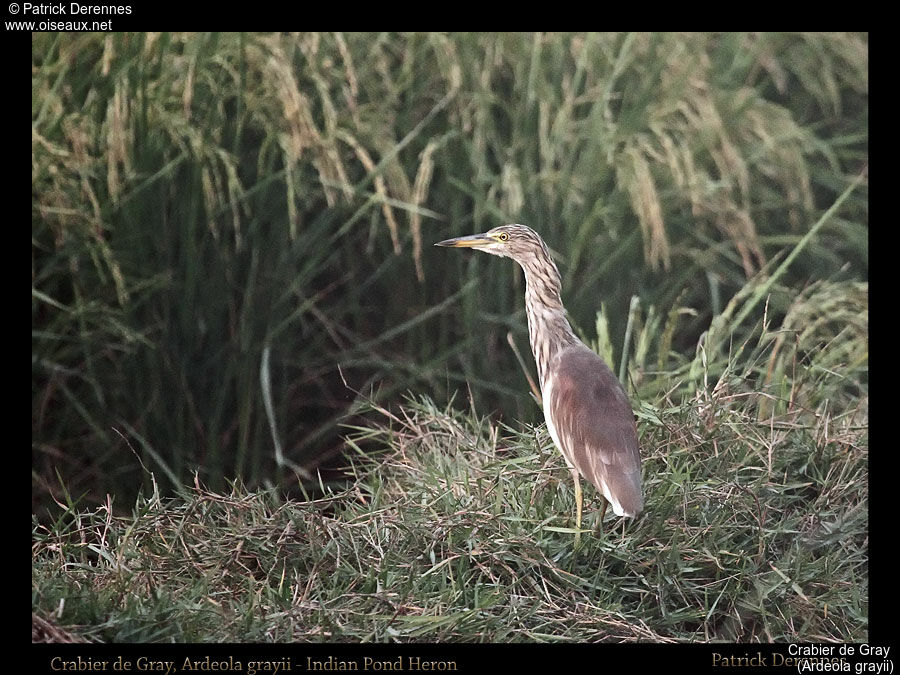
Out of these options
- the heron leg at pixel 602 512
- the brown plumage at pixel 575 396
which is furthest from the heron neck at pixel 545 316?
the heron leg at pixel 602 512

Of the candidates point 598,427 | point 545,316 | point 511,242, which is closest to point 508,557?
point 598,427

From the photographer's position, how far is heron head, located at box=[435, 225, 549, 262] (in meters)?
2.65

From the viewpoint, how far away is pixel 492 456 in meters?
2.63

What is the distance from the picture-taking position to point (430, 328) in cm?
390

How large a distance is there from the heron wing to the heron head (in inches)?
11.8

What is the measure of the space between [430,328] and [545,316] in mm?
1316

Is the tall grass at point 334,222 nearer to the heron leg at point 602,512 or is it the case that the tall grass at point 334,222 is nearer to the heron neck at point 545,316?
the heron neck at point 545,316

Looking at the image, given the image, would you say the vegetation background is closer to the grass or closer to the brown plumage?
the grass

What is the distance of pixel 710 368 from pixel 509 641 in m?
0.97

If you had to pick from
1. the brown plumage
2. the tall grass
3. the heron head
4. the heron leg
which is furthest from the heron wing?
the tall grass

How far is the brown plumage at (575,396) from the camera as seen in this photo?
225 centimetres
